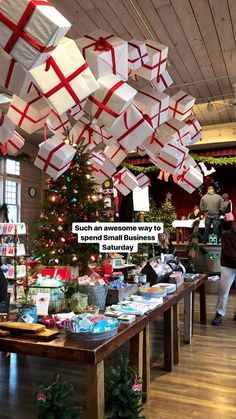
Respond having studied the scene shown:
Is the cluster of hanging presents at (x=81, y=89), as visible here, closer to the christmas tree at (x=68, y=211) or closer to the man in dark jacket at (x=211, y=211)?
the christmas tree at (x=68, y=211)

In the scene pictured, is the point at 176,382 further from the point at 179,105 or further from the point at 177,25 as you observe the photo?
the point at 177,25

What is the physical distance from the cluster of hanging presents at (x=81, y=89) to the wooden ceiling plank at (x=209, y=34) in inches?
47.9

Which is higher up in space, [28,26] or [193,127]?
[193,127]

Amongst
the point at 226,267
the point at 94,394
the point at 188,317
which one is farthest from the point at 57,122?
the point at 226,267

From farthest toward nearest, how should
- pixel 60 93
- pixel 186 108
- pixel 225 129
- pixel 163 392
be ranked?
pixel 225 129 < pixel 163 392 < pixel 186 108 < pixel 60 93

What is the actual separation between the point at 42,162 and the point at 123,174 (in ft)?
4.72

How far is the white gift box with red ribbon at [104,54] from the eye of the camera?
5.51ft

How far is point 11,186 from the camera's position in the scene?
976cm

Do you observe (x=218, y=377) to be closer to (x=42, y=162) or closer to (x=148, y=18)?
(x=42, y=162)

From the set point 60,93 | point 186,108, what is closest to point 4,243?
point 186,108

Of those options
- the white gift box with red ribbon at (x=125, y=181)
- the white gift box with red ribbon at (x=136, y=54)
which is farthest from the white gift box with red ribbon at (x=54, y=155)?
the white gift box with red ribbon at (x=125, y=181)

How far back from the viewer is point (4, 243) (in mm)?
6707

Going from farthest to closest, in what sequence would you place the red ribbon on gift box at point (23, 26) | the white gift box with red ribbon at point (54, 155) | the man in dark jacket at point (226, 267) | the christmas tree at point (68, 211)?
the christmas tree at point (68, 211) → the man in dark jacket at point (226, 267) → the white gift box with red ribbon at point (54, 155) → the red ribbon on gift box at point (23, 26)

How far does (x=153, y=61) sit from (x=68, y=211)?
341 cm
